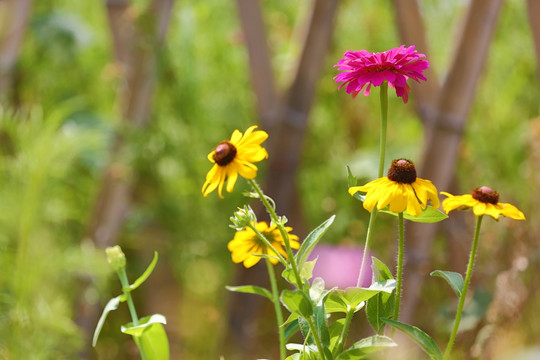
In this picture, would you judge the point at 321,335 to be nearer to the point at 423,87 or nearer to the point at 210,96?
the point at 423,87

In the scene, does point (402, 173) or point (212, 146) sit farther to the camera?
point (212, 146)

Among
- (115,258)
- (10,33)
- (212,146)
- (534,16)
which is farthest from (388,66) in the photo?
(10,33)

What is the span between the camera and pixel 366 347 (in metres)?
0.29

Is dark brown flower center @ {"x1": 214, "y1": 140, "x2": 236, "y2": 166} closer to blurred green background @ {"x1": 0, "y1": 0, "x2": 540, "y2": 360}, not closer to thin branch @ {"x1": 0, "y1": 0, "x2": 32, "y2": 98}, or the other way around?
blurred green background @ {"x1": 0, "y1": 0, "x2": 540, "y2": 360}

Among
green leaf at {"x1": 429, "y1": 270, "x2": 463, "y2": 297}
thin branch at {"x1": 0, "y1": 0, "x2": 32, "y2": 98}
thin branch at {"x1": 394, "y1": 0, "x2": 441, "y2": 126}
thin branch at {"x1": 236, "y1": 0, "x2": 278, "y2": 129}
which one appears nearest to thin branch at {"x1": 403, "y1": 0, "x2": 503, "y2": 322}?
thin branch at {"x1": 394, "y1": 0, "x2": 441, "y2": 126}

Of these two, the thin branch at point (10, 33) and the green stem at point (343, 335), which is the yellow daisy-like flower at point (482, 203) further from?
the thin branch at point (10, 33)

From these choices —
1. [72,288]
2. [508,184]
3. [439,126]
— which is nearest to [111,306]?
[439,126]

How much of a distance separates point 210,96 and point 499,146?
0.54m

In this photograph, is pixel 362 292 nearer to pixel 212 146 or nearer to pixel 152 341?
pixel 152 341

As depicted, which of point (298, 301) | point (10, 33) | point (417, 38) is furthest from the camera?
point (10, 33)

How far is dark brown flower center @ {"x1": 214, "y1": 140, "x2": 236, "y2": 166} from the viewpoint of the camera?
30 centimetres

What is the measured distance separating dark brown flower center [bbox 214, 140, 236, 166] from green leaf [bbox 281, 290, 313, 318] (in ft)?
0.23

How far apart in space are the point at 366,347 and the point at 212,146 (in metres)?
0.83

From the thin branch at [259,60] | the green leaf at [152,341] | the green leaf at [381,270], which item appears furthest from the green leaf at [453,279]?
the thin branch at [259,60]
